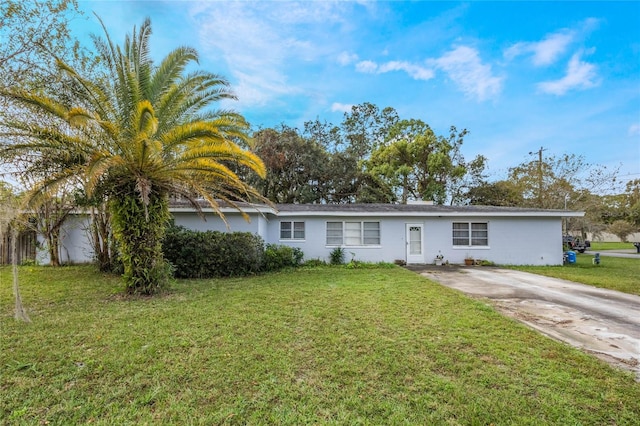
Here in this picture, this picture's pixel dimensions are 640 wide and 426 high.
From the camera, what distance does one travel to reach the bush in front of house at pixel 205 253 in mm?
9797

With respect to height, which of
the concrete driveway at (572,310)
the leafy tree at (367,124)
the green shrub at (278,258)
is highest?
the leafy tree at (367,124)

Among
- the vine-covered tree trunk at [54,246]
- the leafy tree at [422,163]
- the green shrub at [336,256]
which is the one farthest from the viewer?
the leafy tree at [422,163]

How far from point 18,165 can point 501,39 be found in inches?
627

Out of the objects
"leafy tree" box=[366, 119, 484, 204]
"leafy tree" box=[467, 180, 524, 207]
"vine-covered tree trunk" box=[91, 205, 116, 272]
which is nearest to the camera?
"vine-covered tree trunk" box=[91, 205, 116, 272]

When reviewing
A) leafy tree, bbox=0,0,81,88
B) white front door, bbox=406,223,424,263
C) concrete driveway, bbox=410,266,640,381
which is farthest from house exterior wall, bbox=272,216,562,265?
leafy tree, bbox=0,0,81,88

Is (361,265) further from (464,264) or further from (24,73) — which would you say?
(24,73)

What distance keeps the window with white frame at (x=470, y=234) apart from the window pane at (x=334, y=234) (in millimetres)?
5573

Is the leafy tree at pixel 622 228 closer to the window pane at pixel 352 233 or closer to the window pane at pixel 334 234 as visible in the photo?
the window pane at pixel 352 233

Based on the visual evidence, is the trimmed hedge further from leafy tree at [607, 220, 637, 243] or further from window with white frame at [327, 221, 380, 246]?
leafy tree at [607, 220, 637, 243]

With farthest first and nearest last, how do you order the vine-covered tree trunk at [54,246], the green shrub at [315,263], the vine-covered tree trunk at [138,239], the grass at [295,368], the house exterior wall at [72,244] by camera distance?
the green shrub at [315,263], the house exterior wall at [72,244], the vine-covered tree trunk at [54,246], the vine-covered tree trunk at [138,239], the grass at [295,368]

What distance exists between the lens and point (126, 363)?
3.56 meters

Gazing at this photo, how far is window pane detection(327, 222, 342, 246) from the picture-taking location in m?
14.0

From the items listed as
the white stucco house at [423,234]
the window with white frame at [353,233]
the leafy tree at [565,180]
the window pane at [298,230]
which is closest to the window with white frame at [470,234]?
the white stucco house at [423,234]

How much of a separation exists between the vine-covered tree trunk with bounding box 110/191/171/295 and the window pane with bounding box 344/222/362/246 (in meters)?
8.62
